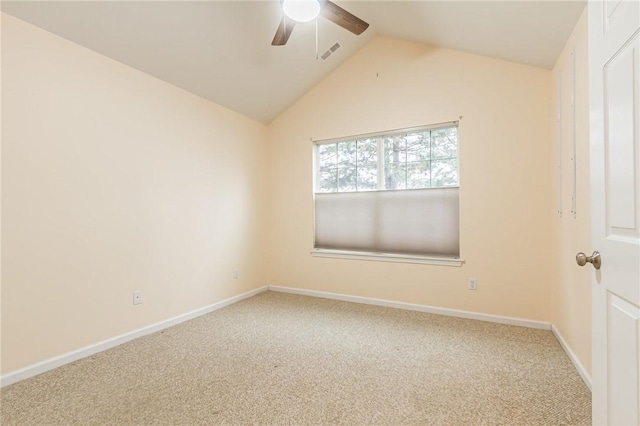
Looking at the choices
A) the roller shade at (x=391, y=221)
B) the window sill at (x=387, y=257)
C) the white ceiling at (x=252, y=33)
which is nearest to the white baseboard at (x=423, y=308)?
the window sill at (x=387, y=257)

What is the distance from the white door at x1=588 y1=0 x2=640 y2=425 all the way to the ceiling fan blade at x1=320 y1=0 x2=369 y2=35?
4.54ft

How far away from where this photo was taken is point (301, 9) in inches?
75.9

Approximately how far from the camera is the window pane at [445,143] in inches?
127

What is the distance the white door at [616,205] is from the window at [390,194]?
2.11 metres

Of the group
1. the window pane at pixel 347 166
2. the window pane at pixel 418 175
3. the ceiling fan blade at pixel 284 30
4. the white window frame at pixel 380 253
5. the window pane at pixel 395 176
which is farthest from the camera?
the window pane at pixel 347 166

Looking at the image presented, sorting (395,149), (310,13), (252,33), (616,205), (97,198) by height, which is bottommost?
(616,205)

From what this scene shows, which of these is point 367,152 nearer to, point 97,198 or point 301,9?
point 301,9

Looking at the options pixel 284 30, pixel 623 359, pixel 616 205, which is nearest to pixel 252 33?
pixel 284 30

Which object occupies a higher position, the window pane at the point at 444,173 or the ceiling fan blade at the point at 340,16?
the ceiling fan blade at the point at 340,16

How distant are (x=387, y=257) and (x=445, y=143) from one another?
1.43m

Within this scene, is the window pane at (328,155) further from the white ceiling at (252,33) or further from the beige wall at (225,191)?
the white ceiling at (252,33)

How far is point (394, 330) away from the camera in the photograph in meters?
2.80

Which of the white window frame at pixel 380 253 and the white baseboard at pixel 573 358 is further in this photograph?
the white window frame at pixel 380 253

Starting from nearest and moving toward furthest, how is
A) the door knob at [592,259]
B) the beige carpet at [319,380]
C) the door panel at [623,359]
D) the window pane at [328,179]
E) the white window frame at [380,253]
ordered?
the door panel at [623,359]
the door knob at [592,259]
the beige carpet at [319,380]
the white window frame at [380,253]
the window pane at [328,179]
